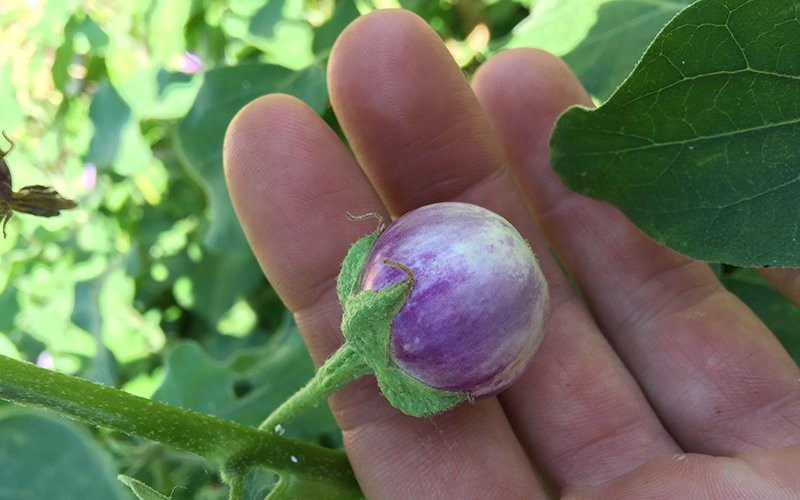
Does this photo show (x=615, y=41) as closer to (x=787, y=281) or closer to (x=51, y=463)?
(x=787, y=281)

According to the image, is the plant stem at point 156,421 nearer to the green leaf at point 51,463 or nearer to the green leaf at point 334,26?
the green leaf at point 51,463

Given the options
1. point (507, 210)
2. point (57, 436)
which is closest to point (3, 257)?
point (507, 210)

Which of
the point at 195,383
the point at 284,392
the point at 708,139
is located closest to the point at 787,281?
the point at 708,139

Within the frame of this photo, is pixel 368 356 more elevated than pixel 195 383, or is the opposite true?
pixel 368 356

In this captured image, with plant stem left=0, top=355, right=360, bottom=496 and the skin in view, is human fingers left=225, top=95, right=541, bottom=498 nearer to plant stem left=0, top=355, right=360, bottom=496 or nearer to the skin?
the skin

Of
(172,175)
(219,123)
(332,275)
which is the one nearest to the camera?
(332,275)

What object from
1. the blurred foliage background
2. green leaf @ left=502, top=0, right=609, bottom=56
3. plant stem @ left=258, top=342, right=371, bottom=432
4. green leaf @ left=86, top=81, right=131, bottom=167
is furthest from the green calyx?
green leaf @ left=86, top=81, right=131, bottom=167
